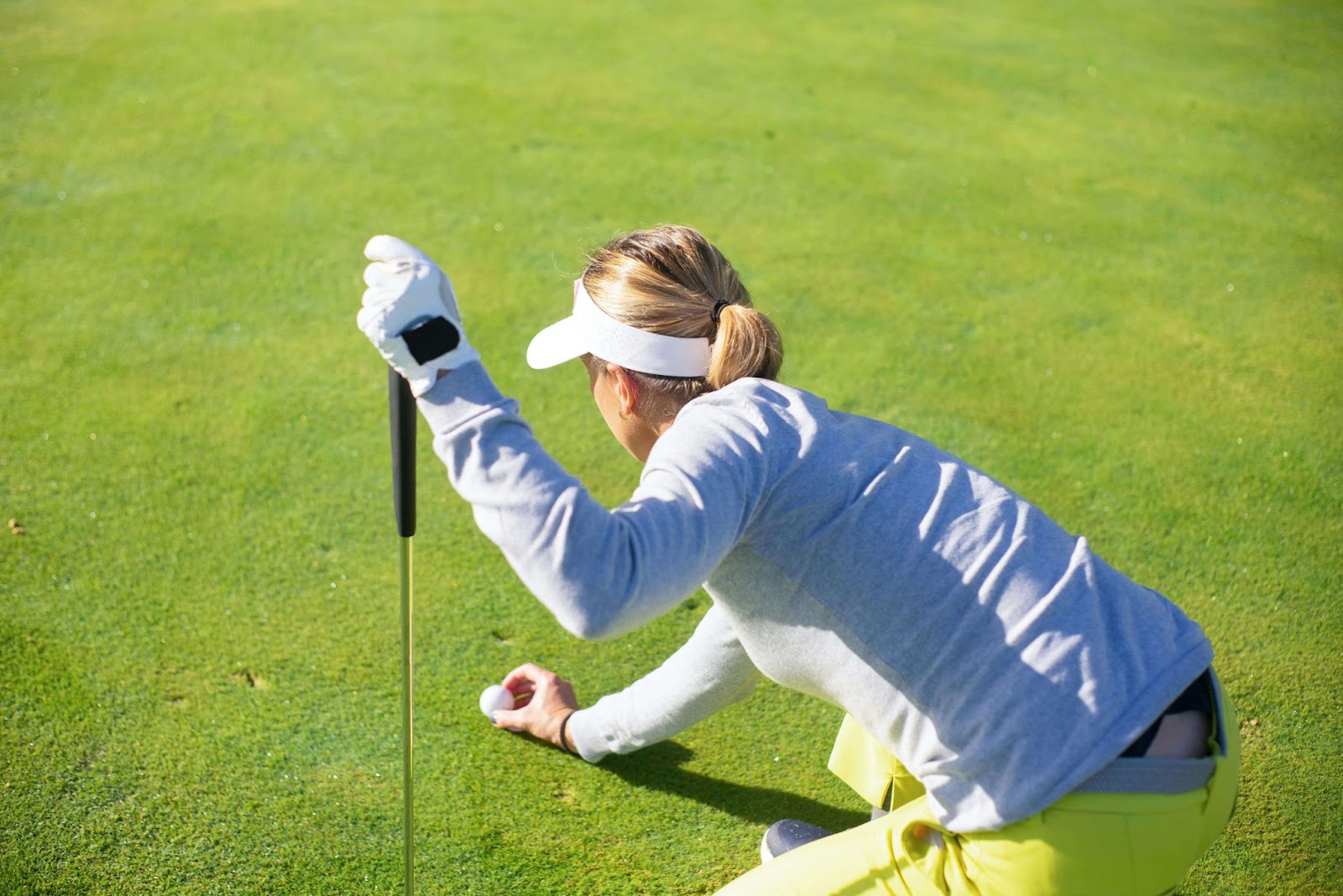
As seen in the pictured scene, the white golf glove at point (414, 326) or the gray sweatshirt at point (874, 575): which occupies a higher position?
the white golf glove at point (414, 326)

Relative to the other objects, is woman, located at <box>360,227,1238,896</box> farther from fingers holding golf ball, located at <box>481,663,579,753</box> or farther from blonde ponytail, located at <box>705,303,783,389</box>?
fingers holding golf ball, located at <box>481,663,579,753</box>

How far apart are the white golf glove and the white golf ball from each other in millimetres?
1468

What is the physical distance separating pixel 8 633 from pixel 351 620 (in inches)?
35.5

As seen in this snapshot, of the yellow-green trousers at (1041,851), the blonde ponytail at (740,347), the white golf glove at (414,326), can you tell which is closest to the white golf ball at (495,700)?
the yellow-green trousers at (1041,851)

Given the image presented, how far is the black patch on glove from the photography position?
5.14 feet

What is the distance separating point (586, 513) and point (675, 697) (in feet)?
3.72

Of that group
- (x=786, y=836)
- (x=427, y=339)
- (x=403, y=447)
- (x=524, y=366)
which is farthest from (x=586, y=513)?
(x=524, y=366)

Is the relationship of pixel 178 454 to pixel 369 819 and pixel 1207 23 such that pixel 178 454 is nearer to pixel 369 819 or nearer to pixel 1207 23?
pixel 369 819

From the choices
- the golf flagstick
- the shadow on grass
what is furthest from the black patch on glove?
the shadow on grass

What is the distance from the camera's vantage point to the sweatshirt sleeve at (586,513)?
148 cm

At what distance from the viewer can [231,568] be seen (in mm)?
3291

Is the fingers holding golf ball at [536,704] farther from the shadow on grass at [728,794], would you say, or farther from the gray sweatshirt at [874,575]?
the gray sweatshirt at [874,575]

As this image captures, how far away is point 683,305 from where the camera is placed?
1902mm

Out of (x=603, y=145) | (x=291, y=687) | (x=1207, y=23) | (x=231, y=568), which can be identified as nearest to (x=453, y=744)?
(x=291, y=687)
